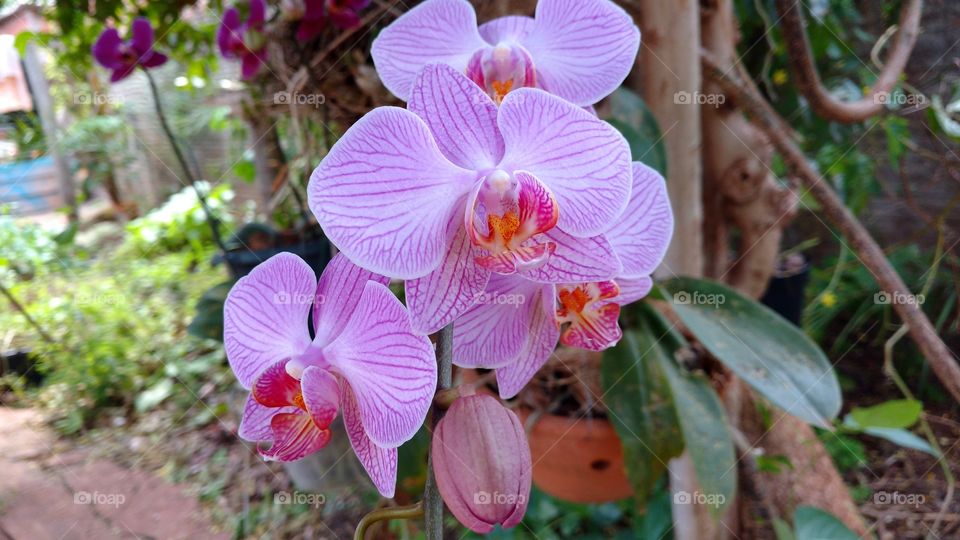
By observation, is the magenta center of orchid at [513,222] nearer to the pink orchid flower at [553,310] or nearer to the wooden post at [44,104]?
the pink orchid flower at [553,310]

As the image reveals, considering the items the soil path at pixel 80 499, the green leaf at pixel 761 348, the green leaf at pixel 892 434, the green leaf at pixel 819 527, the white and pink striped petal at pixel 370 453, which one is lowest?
the soil path at pixel 80 499

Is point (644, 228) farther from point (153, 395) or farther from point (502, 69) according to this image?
point (153, 395)

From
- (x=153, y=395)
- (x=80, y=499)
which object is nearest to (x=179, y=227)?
(x=153, y=395)

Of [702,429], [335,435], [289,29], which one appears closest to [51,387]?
[335,435]

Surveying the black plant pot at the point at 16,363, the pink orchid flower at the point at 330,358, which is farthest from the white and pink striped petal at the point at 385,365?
the black plant pot at the point at 16,363

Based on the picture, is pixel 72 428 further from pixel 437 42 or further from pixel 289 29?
pixel 437 42
